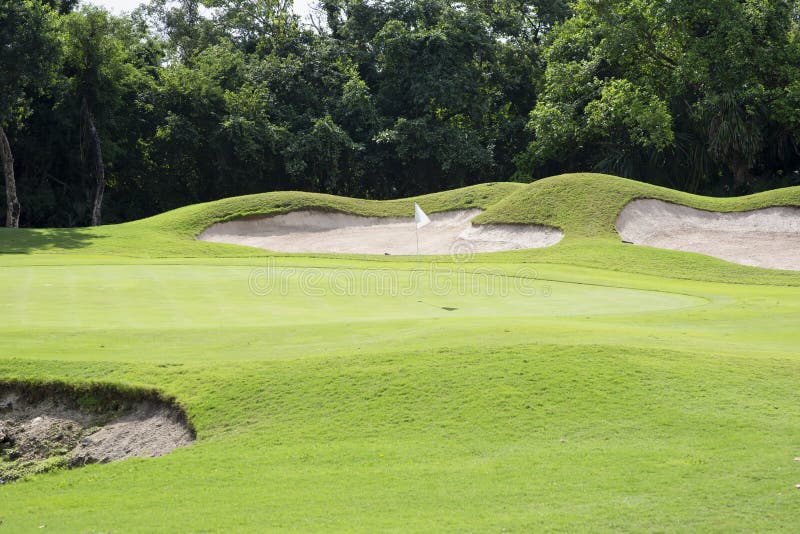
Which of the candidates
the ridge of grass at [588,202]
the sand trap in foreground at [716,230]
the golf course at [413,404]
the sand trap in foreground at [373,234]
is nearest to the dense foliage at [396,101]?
the ridge of grass at [588,202]

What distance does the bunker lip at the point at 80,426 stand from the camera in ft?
28.1

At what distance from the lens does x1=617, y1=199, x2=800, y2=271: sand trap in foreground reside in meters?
29.2

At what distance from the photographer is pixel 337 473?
23.2 feet

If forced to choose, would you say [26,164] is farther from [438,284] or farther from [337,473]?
[337,473]

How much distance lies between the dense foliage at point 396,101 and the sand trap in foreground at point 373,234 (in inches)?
387

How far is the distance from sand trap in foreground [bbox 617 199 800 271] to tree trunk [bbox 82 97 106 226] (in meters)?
23.9

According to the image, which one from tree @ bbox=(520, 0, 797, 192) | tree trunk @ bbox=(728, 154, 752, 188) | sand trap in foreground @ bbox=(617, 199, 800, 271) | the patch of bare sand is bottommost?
the patch of bare sand

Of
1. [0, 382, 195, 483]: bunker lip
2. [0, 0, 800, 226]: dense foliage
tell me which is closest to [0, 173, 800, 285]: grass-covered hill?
[0, 0, 800, 226]: dense foliage

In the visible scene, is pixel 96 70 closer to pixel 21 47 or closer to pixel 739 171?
pixel 21 47

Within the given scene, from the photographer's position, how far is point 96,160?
4241cm

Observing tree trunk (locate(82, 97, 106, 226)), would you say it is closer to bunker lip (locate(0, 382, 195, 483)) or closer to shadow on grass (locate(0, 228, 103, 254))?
shadow on grass (locate(0, 228, 103, 254))

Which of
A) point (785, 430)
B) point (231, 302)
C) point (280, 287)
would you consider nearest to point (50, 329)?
point (231, 302)

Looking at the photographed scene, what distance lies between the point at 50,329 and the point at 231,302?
3569mm

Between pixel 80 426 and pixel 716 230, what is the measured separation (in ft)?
86.7
